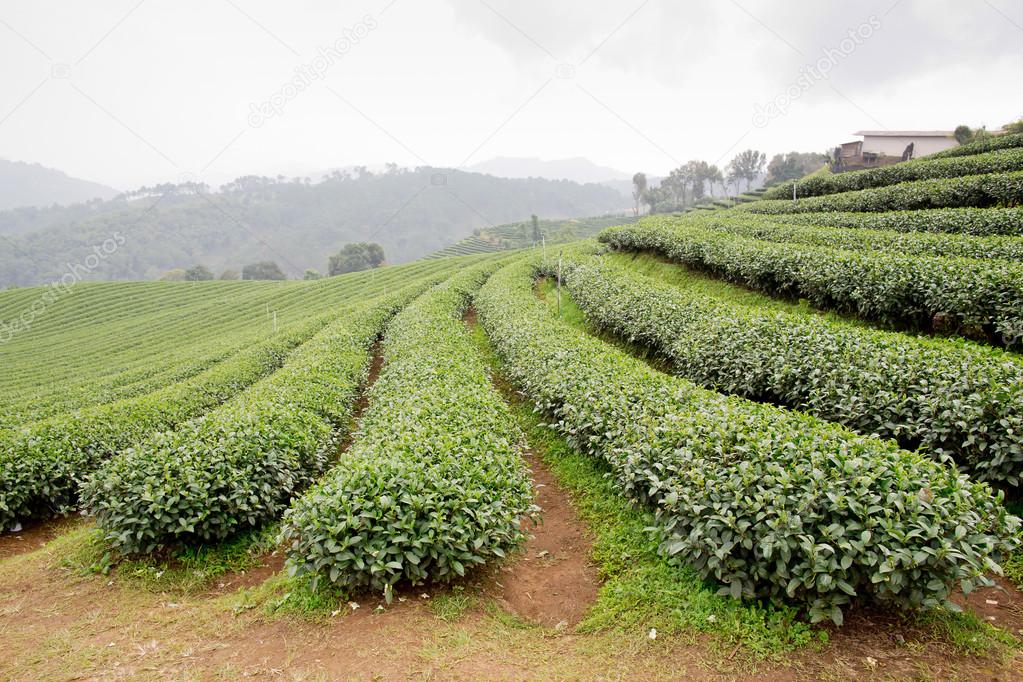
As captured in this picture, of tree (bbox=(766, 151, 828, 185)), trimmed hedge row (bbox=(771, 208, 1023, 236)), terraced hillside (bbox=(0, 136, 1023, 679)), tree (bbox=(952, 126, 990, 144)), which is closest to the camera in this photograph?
terraced hillside (bbox=(0, 136, 1023, 679))

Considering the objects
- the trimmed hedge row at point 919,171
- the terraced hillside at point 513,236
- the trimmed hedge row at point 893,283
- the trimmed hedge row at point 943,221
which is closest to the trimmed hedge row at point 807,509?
the trimmed hedge row at point 893,283

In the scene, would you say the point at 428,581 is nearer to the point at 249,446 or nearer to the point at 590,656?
the point at 590,656

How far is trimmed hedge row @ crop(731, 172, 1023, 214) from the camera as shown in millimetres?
17984

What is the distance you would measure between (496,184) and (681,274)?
170695 mm

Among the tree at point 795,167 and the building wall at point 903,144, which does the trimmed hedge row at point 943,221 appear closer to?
the building wall at point 903,144

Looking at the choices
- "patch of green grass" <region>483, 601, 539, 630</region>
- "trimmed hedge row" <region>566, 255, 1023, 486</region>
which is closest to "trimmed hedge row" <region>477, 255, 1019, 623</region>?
"trimmed hedge row" <region>566, 255, 1023, 486</region>

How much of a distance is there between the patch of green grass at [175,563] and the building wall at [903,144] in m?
56.9

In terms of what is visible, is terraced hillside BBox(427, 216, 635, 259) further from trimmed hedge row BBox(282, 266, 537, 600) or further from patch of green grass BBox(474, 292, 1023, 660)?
patch of green grass BBox(474, 292, 1023, 660)

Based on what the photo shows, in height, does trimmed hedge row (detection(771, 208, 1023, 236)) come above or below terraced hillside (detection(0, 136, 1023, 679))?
above

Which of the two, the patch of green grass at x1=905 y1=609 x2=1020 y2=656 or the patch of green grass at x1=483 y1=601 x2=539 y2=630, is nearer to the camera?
the patch of green grass at x1=905 y1=609 x2=1020 y2=656

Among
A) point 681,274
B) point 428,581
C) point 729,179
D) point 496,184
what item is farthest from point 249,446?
point 496,184

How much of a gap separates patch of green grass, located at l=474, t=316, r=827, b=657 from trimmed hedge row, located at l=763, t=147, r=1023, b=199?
78.1 feet

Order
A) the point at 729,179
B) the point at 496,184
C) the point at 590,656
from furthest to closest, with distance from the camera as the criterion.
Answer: the point at 496,184
the point at 729,179
the point at 590,656

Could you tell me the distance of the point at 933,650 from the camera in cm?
379
